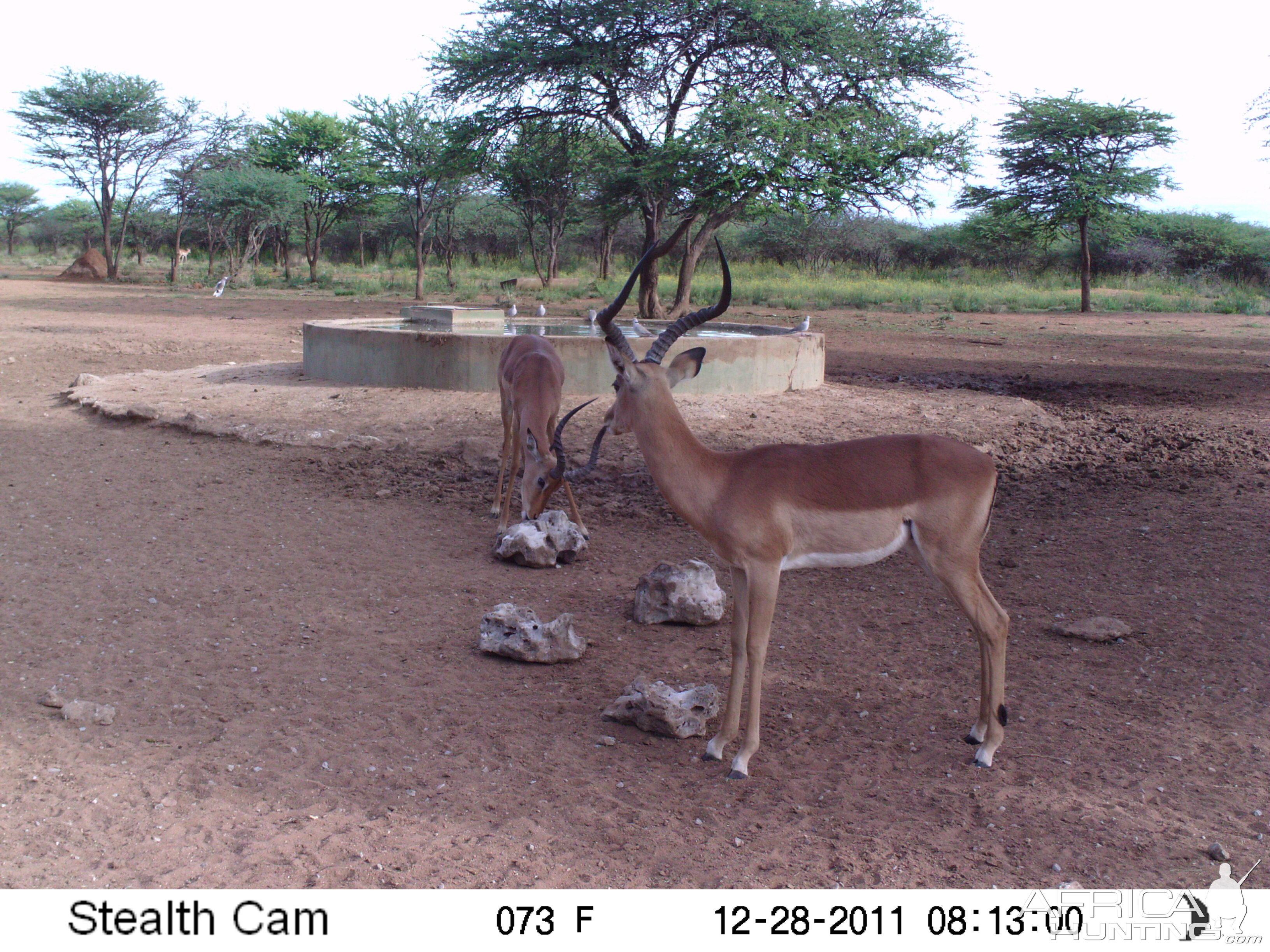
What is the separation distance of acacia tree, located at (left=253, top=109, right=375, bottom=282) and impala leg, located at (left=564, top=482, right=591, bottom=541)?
32.5m

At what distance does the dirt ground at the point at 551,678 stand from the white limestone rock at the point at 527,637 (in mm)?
82

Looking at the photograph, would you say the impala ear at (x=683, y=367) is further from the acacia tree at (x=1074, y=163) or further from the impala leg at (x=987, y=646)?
the acacia tree at (x=1074, y=163)

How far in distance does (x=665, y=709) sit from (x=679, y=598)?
4.19 ft

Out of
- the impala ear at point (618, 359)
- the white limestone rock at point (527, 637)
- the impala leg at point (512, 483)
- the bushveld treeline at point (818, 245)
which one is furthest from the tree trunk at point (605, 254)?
the impala ear at point (618, 359)

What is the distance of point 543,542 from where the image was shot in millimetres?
6145

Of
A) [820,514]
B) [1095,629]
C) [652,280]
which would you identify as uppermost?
[652,280]

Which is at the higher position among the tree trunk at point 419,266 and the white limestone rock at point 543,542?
the tree trunk at point 419,266

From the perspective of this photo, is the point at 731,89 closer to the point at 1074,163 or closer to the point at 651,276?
the point at 651,276

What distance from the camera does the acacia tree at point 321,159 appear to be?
3712 centimetres

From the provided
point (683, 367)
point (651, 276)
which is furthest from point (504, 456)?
point (651, 276)

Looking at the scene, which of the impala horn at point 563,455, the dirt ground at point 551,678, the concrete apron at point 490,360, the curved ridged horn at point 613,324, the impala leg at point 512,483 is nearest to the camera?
Result: the dirt ground at point 551,678

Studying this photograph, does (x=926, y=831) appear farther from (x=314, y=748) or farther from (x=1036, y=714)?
(x=314, y=748)

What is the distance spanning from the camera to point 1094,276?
130 ft

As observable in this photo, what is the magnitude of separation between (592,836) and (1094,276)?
41.7 meters
